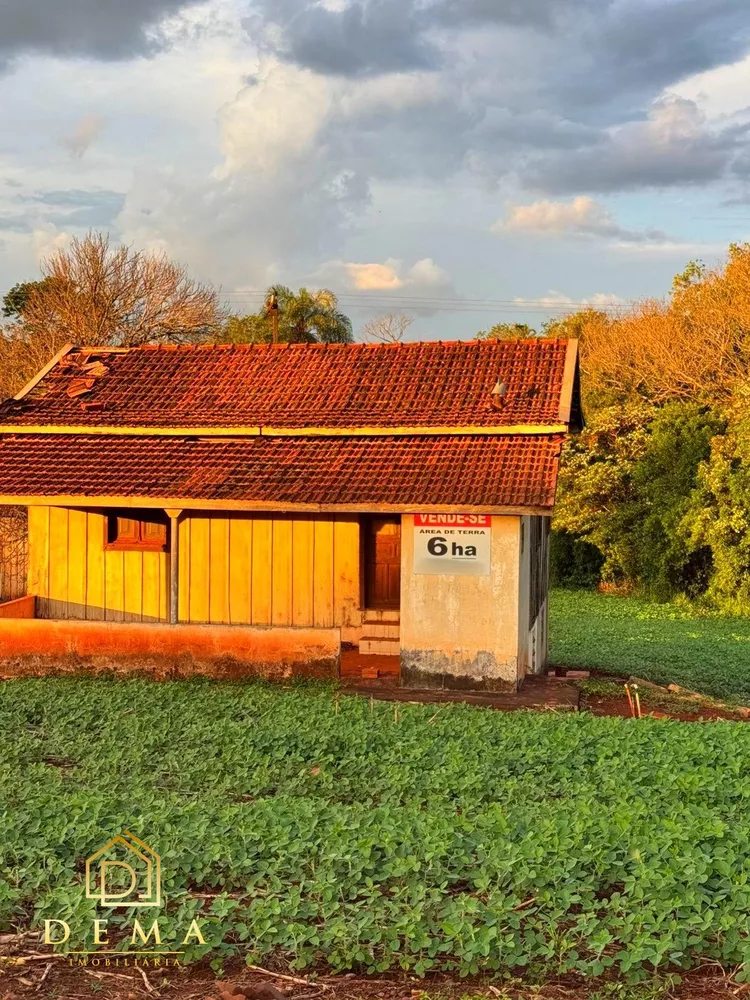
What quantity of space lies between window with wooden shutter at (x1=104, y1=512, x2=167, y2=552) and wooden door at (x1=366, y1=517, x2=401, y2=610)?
131 inches

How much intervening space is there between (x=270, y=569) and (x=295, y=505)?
240cm

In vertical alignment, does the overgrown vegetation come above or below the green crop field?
above

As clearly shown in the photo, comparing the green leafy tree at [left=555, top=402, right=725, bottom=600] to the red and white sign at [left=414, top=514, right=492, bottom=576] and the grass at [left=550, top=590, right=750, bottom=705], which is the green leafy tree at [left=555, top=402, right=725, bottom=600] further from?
the red and white sign at [left=414, top=514, right=492, bottom=576]

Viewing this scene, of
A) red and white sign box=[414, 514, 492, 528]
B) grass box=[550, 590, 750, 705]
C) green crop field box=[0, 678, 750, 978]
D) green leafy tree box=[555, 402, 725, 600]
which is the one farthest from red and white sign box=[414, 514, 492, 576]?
green leafy tree box=[555, 402, 725, 600]

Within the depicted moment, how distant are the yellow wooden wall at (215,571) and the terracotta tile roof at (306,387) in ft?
5.26

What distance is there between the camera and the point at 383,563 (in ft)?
54.7

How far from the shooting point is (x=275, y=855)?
654 centimetres

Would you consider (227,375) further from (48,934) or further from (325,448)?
(48,934)

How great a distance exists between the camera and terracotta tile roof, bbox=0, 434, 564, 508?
14.5m

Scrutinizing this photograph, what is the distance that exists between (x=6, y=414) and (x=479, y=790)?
12267 mm

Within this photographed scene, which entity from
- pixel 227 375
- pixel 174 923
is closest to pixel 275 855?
pixel 174 923
